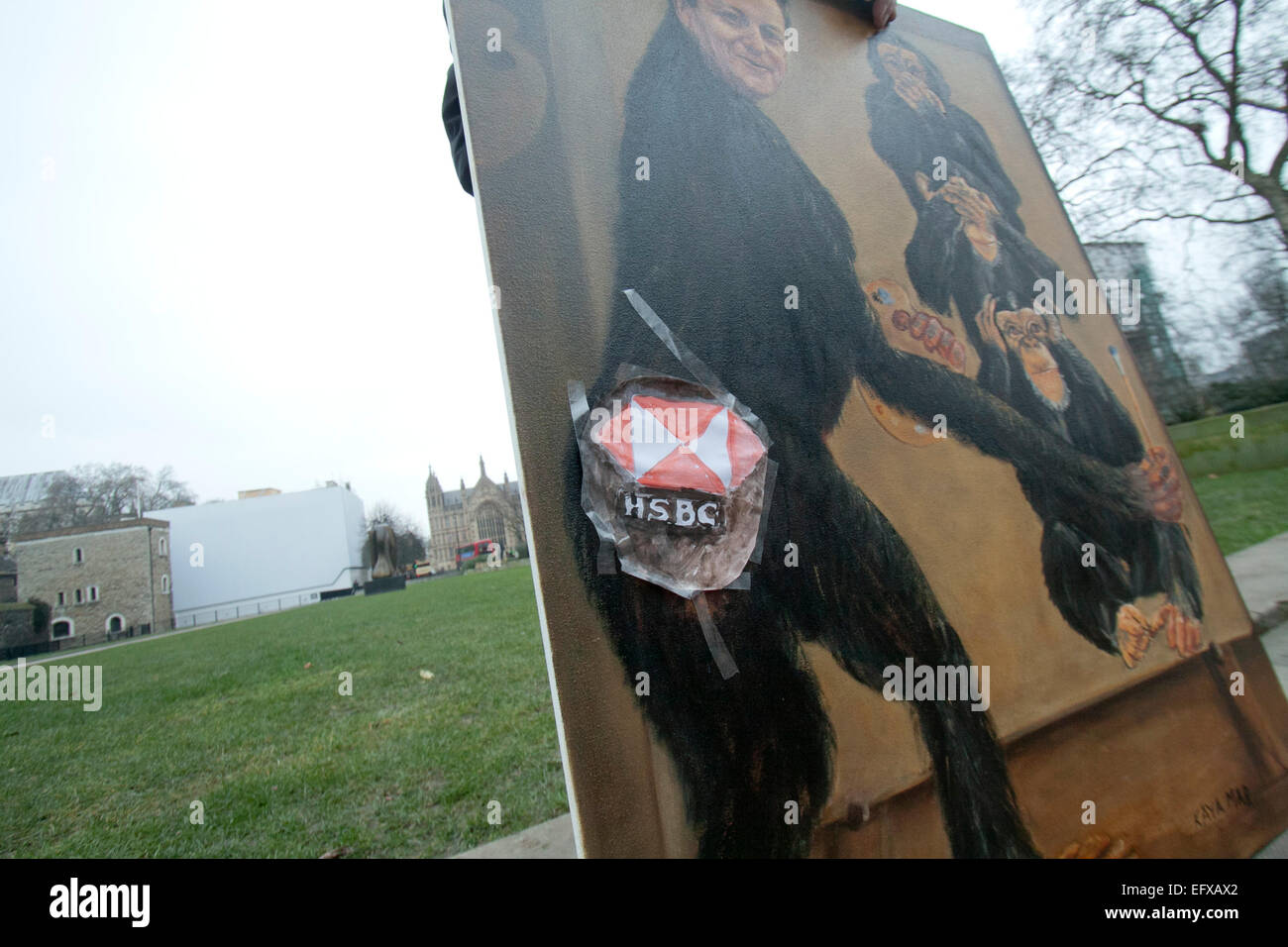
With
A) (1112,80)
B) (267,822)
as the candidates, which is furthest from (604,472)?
(1112,80)

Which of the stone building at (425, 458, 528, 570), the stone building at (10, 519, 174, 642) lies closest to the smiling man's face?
the stone building at (10, 519, 174, 642)

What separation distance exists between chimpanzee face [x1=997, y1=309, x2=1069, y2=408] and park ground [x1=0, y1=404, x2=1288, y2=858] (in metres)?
2.57

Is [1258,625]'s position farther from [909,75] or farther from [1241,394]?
[1241,394]

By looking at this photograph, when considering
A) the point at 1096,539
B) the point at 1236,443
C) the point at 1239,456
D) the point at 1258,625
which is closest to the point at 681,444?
the point at 1096,539

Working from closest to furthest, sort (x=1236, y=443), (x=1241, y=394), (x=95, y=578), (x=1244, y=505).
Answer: (x=1244, y=505), (x=1241, y=394), (x=1236, y=443), (x=95, y=578)

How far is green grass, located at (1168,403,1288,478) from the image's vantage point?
1003 centimetres

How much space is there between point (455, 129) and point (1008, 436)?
2.06 meters

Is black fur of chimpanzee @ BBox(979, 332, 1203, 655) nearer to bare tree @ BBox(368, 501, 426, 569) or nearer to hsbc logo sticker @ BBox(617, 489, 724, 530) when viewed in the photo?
hsbc logo sticker @ BBox(617, 489, 724, 530)

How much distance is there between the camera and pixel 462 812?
109 inches

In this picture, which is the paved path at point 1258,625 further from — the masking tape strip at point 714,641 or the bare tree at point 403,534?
the bare tree at point 403,534

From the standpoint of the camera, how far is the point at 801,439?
1.72m

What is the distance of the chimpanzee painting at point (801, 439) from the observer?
4.39ft

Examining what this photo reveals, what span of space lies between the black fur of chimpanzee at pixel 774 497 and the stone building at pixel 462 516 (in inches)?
2263
